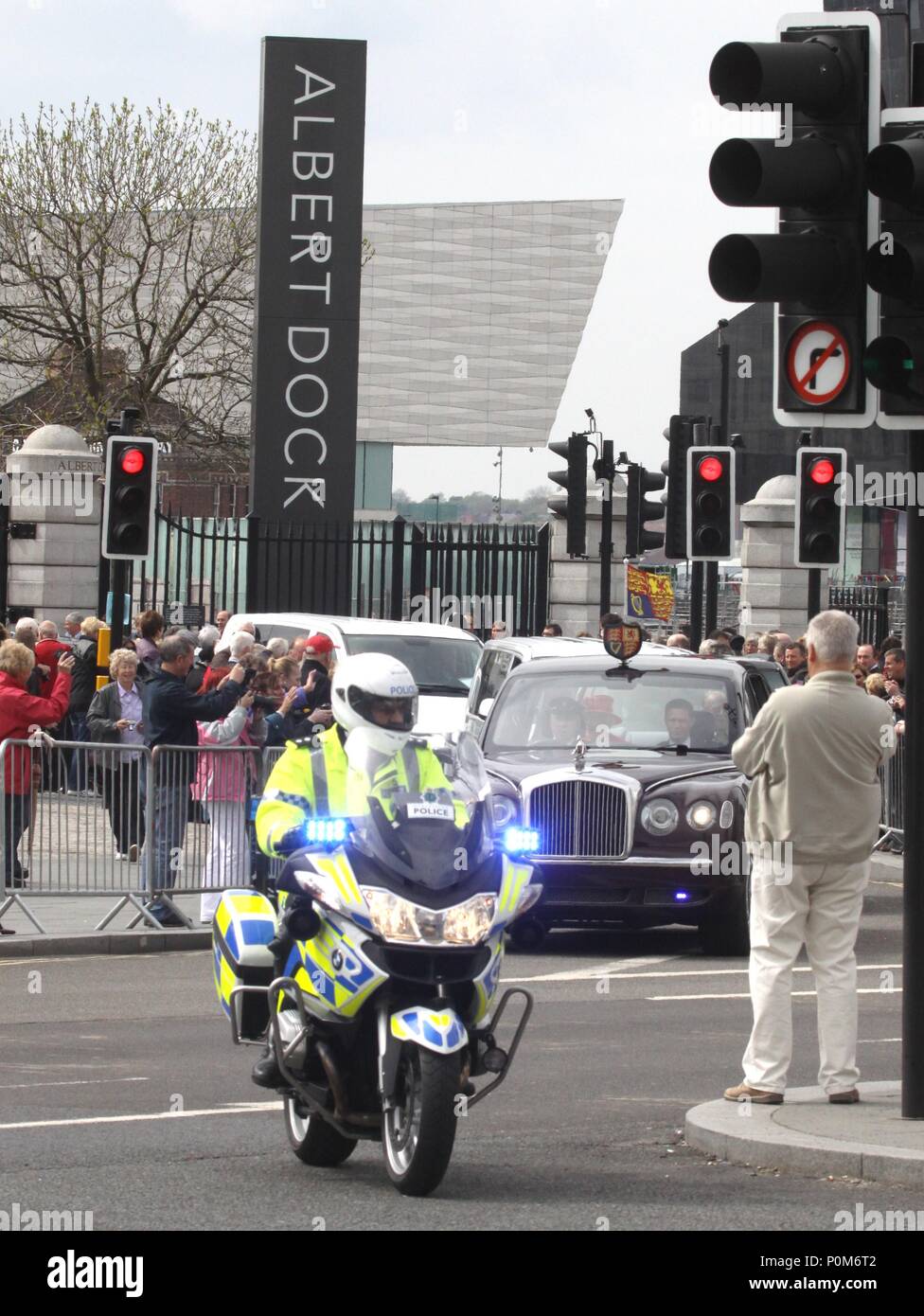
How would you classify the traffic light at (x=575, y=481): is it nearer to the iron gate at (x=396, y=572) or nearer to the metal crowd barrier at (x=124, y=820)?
the iron gate at (x=396, y=572)

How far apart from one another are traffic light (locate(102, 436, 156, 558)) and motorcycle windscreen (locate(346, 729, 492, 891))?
36.1 ft

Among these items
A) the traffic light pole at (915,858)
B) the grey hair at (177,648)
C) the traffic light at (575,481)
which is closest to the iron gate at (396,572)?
the traffic light at (575,481)

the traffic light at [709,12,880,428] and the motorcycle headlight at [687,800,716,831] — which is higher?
the traffic light at [709,12,880,428]

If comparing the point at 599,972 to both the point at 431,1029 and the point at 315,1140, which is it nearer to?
the point at 315,1140

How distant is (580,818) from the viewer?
46.7 ft

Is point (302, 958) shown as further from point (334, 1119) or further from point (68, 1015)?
point (68, 1015)

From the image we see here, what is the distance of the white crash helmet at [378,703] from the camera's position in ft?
23.6

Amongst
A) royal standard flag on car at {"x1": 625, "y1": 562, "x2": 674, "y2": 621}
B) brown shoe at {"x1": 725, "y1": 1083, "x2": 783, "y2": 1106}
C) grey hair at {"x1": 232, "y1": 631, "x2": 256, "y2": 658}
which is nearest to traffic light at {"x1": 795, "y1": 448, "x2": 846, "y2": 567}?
grey hair at {"x1": 232, "y1": 631, "x2": 256, "y2": 658}

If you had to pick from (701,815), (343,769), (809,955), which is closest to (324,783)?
(343,769)

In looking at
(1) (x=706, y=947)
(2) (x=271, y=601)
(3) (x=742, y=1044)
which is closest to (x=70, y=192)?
(2) (x=271, y=601)

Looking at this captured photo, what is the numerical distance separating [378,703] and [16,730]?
8681 mm

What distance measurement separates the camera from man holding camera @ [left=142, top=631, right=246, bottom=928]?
15250 mm

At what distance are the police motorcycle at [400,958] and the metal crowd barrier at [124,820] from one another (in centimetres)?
788

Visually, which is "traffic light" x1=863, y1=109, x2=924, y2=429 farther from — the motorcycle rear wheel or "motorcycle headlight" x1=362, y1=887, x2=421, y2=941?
the motorcycle rear wheel
